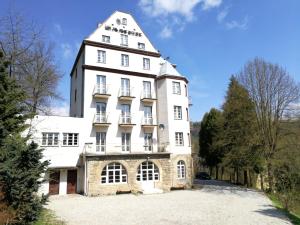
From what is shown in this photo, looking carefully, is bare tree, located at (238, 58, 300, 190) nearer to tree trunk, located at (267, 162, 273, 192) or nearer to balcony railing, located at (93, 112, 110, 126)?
tree trunk, located at (267, 162, 273, 192)

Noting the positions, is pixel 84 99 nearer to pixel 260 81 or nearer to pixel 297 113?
pixel 260 81

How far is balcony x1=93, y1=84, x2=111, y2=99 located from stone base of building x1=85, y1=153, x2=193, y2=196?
6653 mm

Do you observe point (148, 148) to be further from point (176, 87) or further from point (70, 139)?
point (70, 139)

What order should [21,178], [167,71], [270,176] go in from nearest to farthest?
[21,178]
[270,176]
[167,71]

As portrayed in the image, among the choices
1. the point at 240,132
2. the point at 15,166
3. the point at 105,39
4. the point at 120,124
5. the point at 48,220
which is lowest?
the point at 48,220

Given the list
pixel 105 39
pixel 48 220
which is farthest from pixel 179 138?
pixel 48 220

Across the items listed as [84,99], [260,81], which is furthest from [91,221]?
[260,81]

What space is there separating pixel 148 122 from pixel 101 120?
569cm

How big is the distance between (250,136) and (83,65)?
20.2 m

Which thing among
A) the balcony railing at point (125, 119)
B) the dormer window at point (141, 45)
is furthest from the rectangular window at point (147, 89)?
the dormer window at point (141, 45)

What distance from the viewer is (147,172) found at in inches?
1066

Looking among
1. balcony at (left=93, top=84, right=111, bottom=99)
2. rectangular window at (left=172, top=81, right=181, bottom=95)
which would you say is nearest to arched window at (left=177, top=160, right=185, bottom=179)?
rectangular window at (left=172, top=81, right=181, bottom=95)

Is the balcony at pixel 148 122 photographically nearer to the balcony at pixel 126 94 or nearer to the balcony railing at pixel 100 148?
the balcony at pixel 126 94

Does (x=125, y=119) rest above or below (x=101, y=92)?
below
